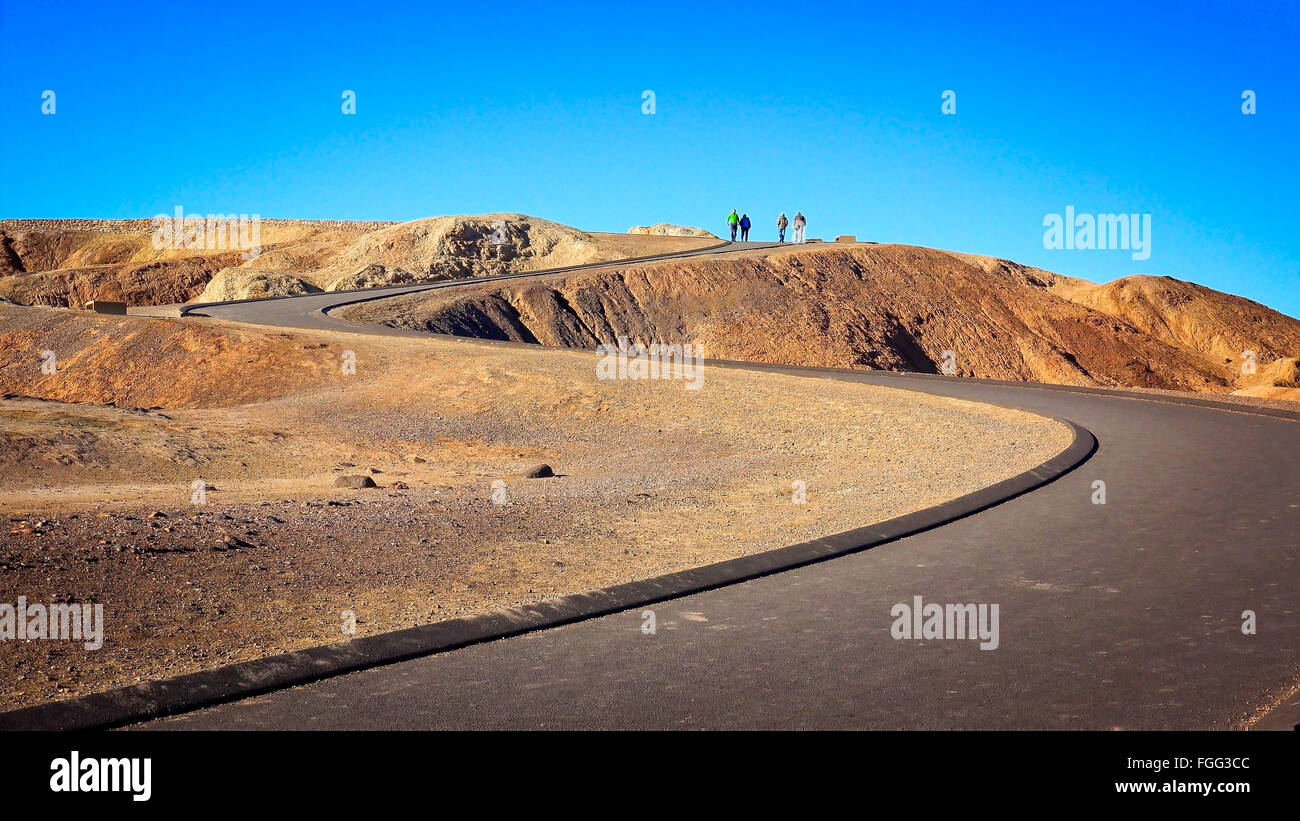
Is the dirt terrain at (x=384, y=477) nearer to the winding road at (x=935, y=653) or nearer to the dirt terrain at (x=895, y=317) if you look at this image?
the winding road at (x=935, y=653)

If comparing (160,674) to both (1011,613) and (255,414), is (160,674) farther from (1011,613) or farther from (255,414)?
(255,414)

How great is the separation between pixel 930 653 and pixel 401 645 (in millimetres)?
3301

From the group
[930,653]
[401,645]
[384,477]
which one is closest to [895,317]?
[384,477]

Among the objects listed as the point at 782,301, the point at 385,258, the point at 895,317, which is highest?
the point at 385,258

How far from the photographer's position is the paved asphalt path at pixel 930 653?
16.8 ft

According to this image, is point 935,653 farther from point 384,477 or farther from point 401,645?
point 384,477

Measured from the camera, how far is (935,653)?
6.15 metres

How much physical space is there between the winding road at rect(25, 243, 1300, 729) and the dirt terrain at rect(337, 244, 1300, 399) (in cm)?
3446

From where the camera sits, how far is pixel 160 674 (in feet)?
19.1

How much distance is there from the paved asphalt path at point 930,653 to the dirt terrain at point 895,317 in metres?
34.5

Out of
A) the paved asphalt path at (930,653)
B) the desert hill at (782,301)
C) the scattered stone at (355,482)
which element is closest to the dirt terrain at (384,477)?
the scattered stone at (355,482)

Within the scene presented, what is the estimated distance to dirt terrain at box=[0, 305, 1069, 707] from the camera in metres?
7.56
